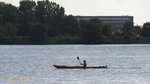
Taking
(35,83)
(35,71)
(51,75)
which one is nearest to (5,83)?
(35,83)

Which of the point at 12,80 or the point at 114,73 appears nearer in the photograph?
the point at 12,80

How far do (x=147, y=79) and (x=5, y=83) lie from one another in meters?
17.7

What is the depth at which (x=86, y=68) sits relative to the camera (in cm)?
10381

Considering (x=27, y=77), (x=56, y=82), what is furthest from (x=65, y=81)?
(x=27, y=77)

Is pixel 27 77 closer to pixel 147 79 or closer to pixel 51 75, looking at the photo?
pixel 51 75

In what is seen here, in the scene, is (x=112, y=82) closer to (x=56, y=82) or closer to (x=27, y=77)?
(x=56, y=82)

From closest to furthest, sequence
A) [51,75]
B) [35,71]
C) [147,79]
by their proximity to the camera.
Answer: [147,79], [51,75], [35,71]

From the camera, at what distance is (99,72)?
324 ft

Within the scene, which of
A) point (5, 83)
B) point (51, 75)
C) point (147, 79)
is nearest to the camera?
point (5, 83)

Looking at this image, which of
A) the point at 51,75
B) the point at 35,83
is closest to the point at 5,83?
the point at 35,83

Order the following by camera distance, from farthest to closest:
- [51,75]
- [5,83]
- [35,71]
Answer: [35,71] → [51,75] → [5,83]

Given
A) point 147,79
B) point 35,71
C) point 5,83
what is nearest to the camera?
point 5,83

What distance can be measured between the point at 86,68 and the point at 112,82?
2008 cm

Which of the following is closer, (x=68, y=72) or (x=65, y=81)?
(x=65, y=81)
